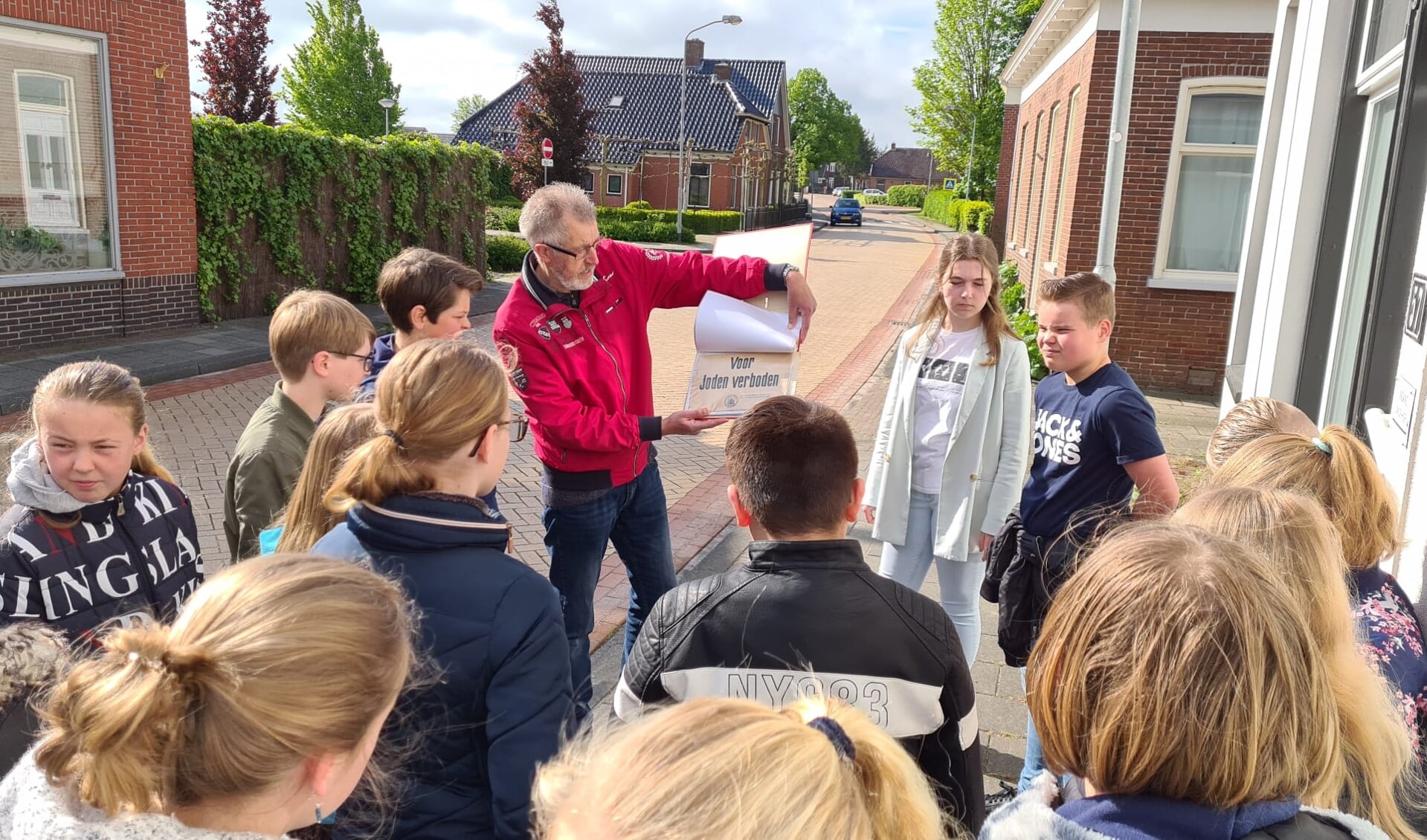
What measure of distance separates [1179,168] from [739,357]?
9.32m

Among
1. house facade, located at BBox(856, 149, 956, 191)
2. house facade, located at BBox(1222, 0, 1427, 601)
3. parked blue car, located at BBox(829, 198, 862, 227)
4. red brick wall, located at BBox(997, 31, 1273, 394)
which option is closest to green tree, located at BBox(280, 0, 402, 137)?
parked blue car, located at BBox(829, 198, 862, 227)

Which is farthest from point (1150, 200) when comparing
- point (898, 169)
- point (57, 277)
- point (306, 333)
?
point (898, 169)

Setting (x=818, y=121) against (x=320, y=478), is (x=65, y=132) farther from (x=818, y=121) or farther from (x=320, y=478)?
(x=818, y=121)

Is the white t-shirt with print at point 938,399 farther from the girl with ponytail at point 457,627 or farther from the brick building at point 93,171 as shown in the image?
the brick building at point 93,171

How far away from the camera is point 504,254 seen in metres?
22.4

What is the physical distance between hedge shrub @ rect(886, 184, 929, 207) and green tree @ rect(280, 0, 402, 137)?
168ft

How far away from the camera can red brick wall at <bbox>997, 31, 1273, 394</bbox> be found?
34.0 ft

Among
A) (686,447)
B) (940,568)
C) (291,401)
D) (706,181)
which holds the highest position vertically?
(706,181)

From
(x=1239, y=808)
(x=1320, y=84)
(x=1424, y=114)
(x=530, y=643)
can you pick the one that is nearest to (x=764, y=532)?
(x=530, y=643)

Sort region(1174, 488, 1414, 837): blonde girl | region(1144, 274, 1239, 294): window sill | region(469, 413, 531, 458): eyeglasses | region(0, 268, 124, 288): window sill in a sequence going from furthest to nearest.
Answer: region(1144, 274, 1239, 294): window sill < region(0, 268, 124, 288): window sill < region(469, 413, 531, 458): eyeglasses < region(1174, 488, 1414, 837): blonde girl

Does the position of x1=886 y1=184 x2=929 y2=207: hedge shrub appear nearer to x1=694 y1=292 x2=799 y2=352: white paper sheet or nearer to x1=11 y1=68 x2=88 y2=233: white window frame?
x1=11 y1=68 x2=88 y2=233: white window frame

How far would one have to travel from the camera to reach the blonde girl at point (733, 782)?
1.00 m

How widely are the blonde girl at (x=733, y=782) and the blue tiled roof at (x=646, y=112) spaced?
151ft

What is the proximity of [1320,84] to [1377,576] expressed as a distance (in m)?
4.37
